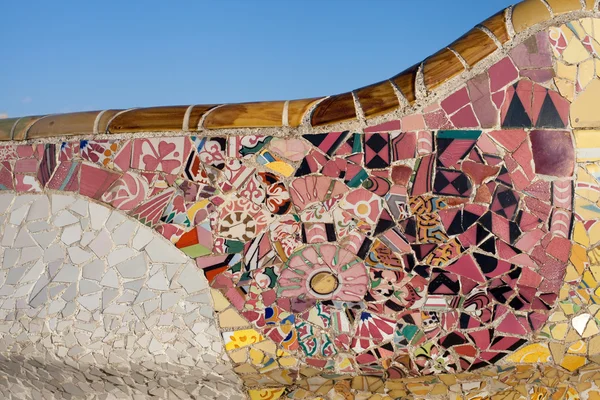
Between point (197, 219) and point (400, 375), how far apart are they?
3.25 feet

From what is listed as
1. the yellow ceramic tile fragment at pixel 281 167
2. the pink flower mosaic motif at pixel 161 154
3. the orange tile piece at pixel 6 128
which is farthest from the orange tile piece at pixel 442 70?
the orange tile piece at pixel 6 128

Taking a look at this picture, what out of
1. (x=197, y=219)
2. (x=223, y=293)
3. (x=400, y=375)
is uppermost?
(x=197, y=219)

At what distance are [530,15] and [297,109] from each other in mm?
905

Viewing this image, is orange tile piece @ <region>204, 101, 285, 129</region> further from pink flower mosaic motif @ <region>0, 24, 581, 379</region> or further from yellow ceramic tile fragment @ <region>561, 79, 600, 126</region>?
yellow ceramic tile fragment @ <region>561, 79, 600, 126</region>

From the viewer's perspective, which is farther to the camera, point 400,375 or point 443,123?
point 400,375

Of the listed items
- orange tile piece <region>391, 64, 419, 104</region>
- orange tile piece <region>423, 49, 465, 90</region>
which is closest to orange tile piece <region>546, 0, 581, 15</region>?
A: orange tile piece <region>423, 49, 465, 90</region>

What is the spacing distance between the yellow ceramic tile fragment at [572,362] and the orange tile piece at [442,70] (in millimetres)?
Answer: 1170

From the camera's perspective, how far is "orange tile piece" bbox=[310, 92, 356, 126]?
8.50ft

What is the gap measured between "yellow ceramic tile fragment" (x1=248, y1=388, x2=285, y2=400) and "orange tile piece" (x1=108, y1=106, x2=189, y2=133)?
3.61ft

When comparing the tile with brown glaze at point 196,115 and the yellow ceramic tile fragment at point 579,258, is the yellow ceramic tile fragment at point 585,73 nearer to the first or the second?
the yellow ceramic tile fragment at point 579,258

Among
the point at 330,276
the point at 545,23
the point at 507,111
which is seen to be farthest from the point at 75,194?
the point at 545,23

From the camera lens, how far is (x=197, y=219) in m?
2.73

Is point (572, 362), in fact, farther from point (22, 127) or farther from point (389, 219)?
point (22, 127)

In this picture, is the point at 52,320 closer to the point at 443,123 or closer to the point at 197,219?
the point at 197,219
